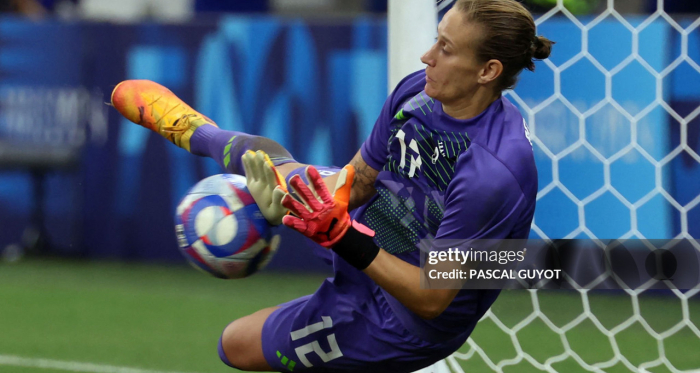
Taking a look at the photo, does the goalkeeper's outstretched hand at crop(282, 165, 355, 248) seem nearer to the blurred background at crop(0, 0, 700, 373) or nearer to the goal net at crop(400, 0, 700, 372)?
the goal net at crop(400, 0, 700, 372)

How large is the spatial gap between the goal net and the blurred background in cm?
1

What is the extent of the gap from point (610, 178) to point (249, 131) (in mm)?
2703

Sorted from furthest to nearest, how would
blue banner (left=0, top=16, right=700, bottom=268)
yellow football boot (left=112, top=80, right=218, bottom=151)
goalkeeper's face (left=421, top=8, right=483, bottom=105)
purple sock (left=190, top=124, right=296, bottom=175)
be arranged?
blue banner (left=0, top=16, right=700, bottom=268)
yellow football boot (left=112, top=80, right=218, bottom=151)
purple sock (left=190, top=124, right=296, bottom=175)
goalkeeper's face (left=421, top=8, right=483, bottom=105)

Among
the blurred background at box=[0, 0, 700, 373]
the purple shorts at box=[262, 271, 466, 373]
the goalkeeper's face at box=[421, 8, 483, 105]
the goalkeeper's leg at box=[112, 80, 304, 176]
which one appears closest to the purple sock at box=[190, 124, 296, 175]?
the goalkeeper's leg at box=[112, 80, 304, 176]

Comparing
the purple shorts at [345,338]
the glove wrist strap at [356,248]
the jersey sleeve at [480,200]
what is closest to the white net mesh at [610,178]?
the purple shorts at [345,338]

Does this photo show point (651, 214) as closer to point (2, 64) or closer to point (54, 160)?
point (54, 160)

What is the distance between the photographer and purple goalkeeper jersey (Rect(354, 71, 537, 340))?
2.45 meters

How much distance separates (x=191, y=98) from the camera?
22.0ft

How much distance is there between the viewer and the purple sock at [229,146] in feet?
10.5

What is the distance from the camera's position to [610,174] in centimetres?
531

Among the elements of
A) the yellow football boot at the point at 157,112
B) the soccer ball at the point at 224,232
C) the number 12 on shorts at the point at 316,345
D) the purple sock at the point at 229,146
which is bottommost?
the number 12 on shorts at the point at 316,345

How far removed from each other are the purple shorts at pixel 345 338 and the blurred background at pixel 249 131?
74.3 inches

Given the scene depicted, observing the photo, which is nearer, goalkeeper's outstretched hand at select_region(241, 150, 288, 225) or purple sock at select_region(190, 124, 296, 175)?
goalkeeper's outstretched hand at select_region(241, 150, 288, 225)

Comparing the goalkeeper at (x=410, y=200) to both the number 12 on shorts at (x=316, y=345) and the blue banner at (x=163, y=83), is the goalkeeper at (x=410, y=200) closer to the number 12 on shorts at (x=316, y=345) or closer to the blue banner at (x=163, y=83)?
the number 12 on shorts at (x=316, y=345)
